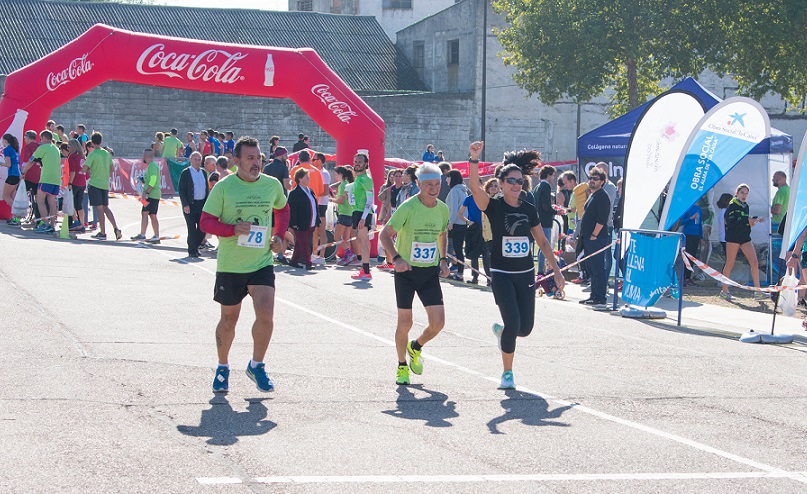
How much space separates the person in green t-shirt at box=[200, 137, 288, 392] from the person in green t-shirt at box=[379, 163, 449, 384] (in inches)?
43.9

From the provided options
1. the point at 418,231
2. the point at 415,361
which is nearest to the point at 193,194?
the point at 418,231

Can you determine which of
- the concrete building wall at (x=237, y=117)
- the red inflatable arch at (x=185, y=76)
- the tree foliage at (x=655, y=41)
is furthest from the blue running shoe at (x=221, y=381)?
the concrete building wall at (x=237, y=117)

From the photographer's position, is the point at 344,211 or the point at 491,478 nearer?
the point at 491,478

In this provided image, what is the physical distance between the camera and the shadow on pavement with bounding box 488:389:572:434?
725 cm

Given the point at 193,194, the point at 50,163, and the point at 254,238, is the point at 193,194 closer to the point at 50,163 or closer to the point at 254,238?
the point at 50,163

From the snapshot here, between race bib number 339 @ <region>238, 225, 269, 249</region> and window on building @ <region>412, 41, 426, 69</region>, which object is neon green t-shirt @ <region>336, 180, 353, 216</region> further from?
window on building @ <region>412, 41, 426, 69</region>

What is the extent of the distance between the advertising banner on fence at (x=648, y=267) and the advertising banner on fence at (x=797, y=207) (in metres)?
1.38

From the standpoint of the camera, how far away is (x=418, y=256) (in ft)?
28.3

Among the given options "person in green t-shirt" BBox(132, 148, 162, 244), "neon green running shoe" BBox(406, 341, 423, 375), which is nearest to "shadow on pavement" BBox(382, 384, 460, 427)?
"neon green running shoe" BBox(406, 341, 423, 375)

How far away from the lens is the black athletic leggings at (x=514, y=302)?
28.0ft

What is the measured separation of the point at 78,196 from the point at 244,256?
46.5ft

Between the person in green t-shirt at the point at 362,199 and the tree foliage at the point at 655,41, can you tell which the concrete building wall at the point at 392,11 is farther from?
the person in green t-shirt at the point at 362,199

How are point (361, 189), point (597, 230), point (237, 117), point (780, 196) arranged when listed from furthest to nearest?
point (237, 117) → point (361, 189) → point (780, 196) → point (597, 230)

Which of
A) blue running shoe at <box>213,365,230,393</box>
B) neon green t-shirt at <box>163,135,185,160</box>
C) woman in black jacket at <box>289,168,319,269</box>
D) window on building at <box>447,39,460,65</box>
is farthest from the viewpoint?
window on building at <box>447,39,460,65</box>
